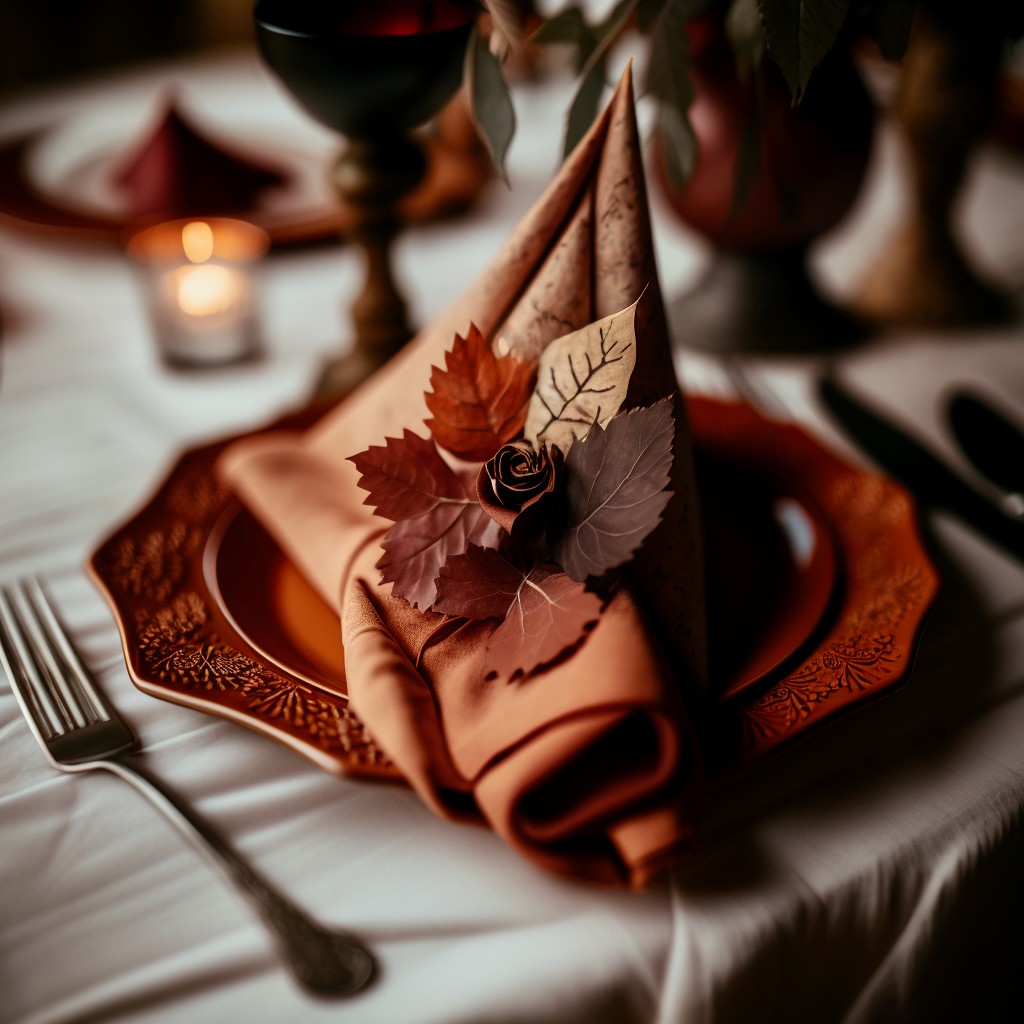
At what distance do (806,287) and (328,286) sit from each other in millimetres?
429

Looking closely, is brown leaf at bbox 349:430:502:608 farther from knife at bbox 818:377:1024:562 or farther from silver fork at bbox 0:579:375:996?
knife at bbox 818:377:1024:562

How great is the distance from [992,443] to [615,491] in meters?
0.37

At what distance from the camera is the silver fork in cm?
32

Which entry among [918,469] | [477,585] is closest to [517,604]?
[477,585]

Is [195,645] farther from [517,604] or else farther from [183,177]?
[183,177]

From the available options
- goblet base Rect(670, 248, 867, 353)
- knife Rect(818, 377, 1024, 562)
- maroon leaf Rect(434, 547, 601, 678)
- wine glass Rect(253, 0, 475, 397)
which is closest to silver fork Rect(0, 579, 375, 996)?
maroon leaf Rect(434, 547, 601, 678)

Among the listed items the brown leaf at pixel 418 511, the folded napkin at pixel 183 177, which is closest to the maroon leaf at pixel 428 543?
the brown leaf at pixel 418 511

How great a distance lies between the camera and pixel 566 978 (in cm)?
32

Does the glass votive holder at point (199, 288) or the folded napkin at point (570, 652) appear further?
the glass votive holder at point (199, 288)

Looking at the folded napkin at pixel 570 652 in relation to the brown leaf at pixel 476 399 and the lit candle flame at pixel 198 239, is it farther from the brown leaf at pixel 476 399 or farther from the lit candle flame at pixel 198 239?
the lit candle flame at pixel 198 239

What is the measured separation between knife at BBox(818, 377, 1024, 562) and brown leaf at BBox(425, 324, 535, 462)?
31 cm

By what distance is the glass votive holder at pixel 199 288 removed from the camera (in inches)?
29.5

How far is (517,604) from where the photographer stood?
40 centimetres

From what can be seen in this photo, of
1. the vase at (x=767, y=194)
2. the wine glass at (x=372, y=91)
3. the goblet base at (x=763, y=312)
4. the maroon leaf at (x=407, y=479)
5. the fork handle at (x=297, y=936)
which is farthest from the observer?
the goblet base at (x=763, y=312)
